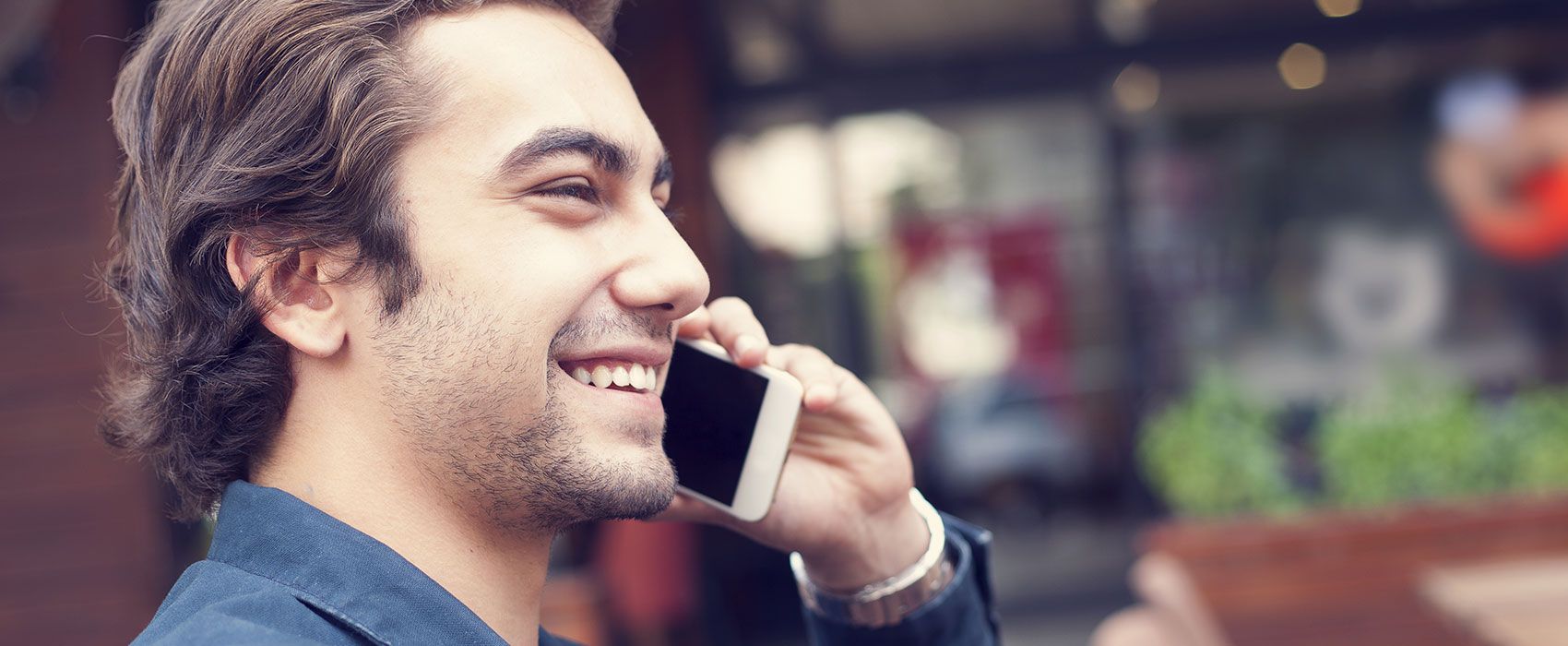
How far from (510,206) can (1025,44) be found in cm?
600

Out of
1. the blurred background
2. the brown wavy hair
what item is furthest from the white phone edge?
the blurred background

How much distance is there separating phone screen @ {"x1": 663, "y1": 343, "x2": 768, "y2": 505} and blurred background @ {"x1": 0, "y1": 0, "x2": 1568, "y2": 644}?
393 centimetres

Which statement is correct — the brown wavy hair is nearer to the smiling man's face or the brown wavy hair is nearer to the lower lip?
the smiling man's face

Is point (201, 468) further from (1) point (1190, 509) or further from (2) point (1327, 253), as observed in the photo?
(2) point (1327, 253)

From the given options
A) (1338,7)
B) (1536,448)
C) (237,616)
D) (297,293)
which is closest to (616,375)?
(297,293)

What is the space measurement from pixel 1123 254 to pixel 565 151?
6021 mm

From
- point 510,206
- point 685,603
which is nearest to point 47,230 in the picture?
point 685,603

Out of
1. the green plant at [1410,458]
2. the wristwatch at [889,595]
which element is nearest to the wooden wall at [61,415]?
the wristwatch at [889,595]

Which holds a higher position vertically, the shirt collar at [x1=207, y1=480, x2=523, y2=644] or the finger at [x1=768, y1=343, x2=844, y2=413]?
the finger at [x1=768, y1=343, x2=844, y2=413]

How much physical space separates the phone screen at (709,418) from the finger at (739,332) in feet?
0.08

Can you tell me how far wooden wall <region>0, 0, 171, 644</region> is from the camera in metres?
4.94

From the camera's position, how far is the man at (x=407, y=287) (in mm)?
1311

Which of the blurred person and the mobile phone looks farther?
the blurred person

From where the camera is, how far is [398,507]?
1332 mm
